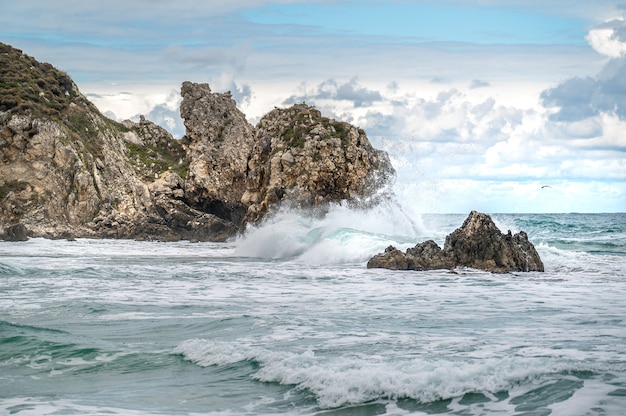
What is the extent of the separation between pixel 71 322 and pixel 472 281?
9.46 metres

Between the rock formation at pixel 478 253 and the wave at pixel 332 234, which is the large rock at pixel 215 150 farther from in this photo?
the rock formation at pixel 478 253

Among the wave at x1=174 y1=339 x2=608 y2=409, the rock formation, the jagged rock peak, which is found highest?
the jagged rock peak

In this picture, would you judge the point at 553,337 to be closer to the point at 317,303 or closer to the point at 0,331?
the point at 317,303

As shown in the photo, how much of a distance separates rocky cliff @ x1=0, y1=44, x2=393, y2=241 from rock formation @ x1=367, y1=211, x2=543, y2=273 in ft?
54.8

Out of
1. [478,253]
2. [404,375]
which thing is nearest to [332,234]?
[478,253]

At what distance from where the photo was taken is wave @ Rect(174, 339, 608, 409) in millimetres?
8156

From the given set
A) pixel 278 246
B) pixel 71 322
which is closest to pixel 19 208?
pixel 278 246

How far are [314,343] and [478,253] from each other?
1173cm

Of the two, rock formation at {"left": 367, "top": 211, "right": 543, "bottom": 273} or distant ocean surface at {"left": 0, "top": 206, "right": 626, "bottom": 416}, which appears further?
rock formation at {"left": 367, "top": 211, "right": 543, "bottom": 273}

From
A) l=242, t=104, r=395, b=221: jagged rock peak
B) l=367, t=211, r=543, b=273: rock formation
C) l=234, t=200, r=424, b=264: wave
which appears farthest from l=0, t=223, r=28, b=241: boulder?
l=367, t=211, r=543, b=273: rock formation

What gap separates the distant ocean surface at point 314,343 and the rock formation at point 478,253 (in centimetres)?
85

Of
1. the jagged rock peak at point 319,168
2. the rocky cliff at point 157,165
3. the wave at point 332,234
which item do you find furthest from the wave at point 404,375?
the rocky cliff at point 157,165

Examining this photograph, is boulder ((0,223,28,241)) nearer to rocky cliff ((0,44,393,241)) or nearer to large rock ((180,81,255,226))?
rocky cliff ((0,44,393,241))

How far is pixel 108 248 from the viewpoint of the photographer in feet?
120
